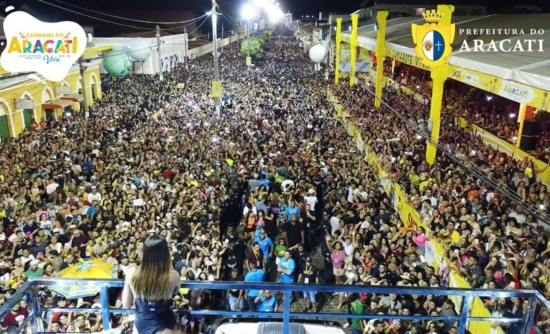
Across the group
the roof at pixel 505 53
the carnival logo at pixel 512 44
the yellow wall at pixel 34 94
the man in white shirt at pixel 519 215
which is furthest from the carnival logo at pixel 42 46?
the carnival logo at pixel 512 44

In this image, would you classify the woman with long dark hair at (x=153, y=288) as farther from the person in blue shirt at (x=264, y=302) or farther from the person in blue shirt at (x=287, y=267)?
the person in blue shirt at (x=287, y=267)

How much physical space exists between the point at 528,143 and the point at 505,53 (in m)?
2.40

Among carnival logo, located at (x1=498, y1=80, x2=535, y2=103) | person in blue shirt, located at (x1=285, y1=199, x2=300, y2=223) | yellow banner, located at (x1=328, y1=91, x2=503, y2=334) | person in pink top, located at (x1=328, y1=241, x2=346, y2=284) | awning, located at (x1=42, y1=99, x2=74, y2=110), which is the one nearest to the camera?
yellow banner, located at (x1=328, y1=91, x2=503, y2=334)

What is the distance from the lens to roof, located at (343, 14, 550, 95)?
9305mm

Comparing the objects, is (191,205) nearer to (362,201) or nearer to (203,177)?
(203,177)

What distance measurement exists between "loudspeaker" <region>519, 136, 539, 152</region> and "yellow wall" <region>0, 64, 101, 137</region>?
1860cm

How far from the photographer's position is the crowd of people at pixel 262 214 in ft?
23.5

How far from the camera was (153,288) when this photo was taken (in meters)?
2.86

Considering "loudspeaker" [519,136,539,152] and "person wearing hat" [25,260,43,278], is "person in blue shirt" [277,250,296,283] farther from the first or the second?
"loudspeaker" [519,136,539,152]

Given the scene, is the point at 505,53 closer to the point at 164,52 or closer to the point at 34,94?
the point at 34,94

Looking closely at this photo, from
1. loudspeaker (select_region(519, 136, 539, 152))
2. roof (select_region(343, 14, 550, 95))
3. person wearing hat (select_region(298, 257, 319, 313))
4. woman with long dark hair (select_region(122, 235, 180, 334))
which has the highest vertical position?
roof (select_region(343, 14, 550, 95))

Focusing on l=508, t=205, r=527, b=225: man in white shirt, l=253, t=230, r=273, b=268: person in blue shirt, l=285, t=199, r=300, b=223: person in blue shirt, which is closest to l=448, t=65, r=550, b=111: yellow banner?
l=508, t=205, r=527, b=225: man in white shirt

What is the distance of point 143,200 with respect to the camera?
10.7 m

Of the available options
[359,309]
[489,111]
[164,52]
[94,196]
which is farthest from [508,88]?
[164,52]
